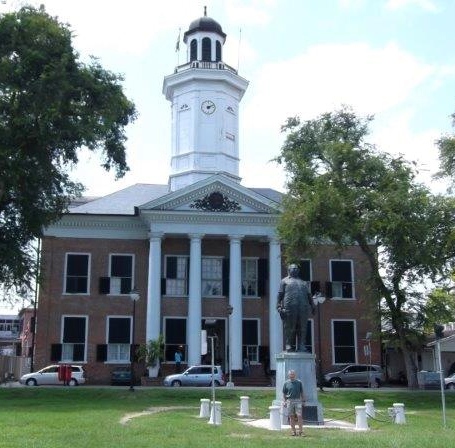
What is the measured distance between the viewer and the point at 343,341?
4231 centimetres

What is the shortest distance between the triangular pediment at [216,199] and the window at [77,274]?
590 centimetres

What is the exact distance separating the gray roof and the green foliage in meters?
8.68

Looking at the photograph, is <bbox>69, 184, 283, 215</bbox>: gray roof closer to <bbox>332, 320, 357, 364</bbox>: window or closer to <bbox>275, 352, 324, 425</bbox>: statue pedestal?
<bbox>332, 320, 357, 364</bbox>: window

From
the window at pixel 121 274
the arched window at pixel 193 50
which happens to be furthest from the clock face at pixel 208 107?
the window at pixel 121 274

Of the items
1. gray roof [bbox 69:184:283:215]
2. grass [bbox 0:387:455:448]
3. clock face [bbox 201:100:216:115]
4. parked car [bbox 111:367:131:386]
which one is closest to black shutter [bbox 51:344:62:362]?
parked car [bbox 111:367:131:386]

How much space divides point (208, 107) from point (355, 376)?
19302 mm

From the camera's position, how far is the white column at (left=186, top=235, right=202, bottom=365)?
38562 millimetres

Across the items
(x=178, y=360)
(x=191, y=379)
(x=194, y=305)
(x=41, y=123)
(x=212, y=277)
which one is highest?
(x=41, y=123)

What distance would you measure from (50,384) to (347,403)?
17.3 m

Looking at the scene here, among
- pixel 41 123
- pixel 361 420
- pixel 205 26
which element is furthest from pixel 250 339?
pixel 361 420

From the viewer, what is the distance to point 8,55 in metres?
28.7

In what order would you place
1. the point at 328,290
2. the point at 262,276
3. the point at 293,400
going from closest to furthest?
1. the point at 293,400
2. the point at 262,276
3. the point at 328,290

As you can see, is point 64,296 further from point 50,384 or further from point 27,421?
point 27,421

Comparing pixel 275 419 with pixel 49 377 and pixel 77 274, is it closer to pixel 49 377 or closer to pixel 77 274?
pixel 49 377
